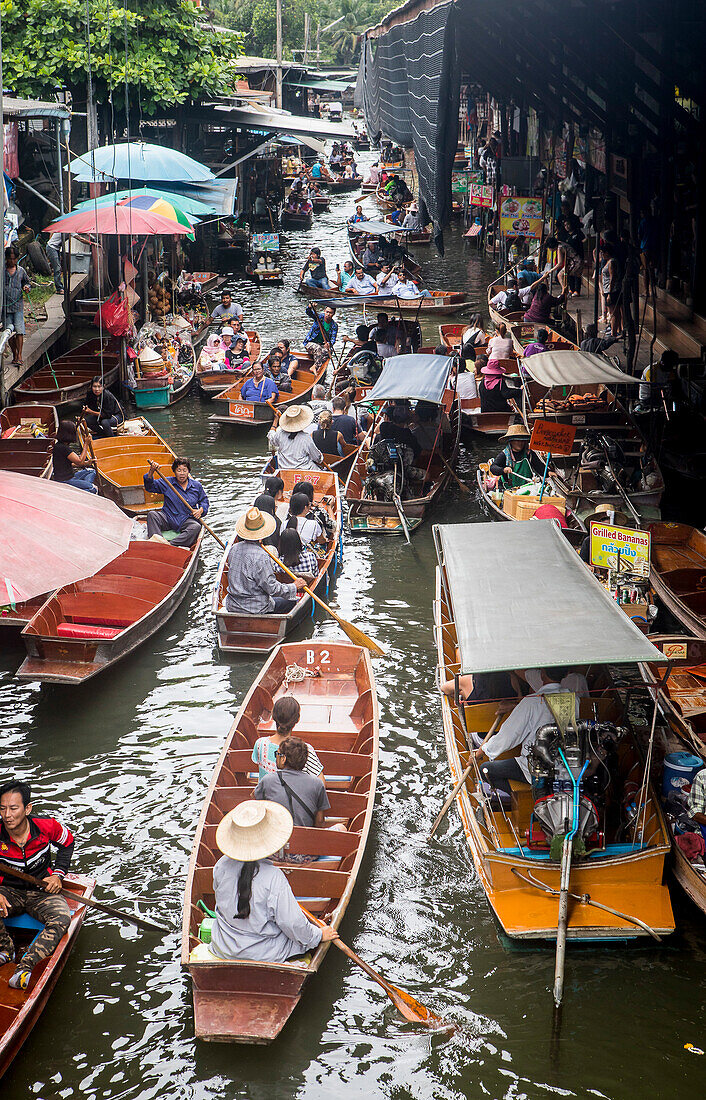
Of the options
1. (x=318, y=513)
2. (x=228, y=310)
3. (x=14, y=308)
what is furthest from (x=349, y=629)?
(x=228, y=310)

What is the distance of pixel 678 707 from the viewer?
830cm

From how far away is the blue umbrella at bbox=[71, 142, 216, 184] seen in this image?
18.9 meters

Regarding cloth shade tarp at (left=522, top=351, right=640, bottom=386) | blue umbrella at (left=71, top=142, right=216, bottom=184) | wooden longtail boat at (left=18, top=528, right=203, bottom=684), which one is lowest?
wooden longtail boat at (left=18, top=528, right=203, bottom=684)

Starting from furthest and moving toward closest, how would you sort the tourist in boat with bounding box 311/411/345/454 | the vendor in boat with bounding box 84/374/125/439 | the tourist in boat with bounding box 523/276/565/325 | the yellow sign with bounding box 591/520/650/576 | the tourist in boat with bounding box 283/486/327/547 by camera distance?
1. the tourist in boat with bounding box 523/276/565/325
2. the vendor in boat with bounding box 84/374/125/439
3. the tourist in boat with bounding box 311/411/345/454
4. the tourist in boat with bounding box 283/486/327/547
5. the yellow sign with bounding box 591/520/650/576

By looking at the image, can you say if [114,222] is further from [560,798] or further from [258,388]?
[560,798]

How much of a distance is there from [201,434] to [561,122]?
10728mm

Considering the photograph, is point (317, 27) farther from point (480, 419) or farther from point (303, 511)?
point (303, 511)

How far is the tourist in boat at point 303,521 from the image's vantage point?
11445mm

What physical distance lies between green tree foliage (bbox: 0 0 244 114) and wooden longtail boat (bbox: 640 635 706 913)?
17718 mm

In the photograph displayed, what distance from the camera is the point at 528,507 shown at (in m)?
12.4

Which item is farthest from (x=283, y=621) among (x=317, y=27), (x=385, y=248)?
(x=317, y=27)

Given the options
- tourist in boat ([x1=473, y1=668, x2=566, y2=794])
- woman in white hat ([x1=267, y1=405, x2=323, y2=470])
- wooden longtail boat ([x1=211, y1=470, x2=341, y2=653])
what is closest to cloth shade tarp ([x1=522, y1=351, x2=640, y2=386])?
woman in white hat ([x1=267, y1=405, x2=323, y2=470])

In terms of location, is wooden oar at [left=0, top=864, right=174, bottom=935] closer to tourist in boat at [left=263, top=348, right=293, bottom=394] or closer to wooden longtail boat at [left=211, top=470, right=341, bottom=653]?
wooden longtail boat at [left=211, top=470, right=341, bottom=653]

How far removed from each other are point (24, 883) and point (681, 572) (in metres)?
7.31
